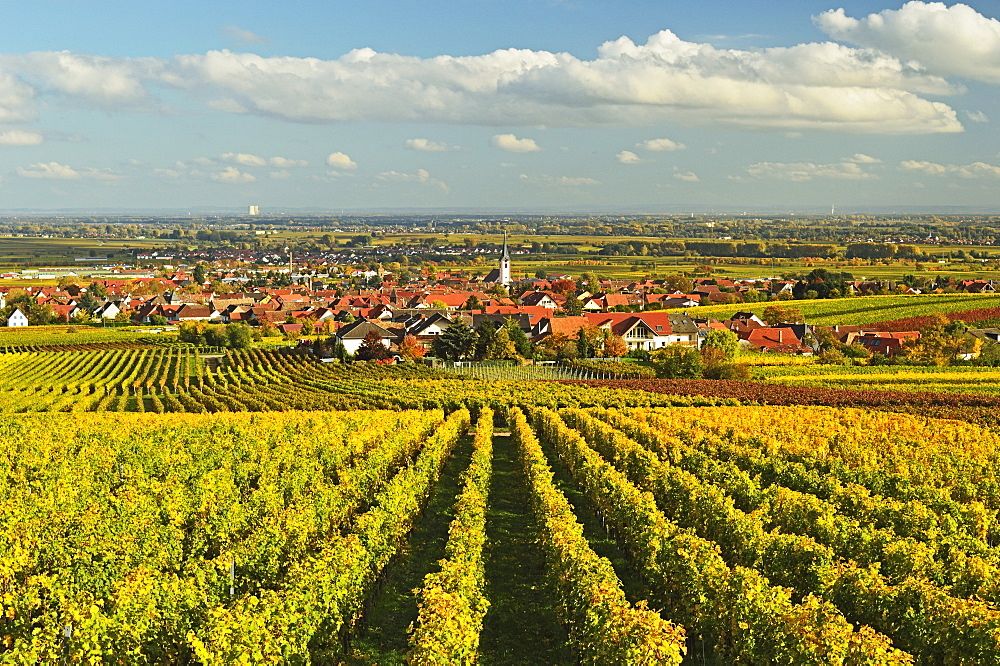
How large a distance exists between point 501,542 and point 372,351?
57.9m

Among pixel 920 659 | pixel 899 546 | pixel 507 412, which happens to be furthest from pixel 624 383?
pixel 920 659

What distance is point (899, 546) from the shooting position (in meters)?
15.5

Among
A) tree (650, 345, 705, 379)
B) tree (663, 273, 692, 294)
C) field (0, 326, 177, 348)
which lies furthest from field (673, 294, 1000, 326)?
field (0, 326, 177, 348)

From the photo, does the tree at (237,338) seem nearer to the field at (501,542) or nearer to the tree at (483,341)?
the tree at (483,341)

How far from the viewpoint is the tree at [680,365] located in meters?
63.1

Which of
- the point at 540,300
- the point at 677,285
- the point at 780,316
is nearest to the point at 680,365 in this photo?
the point at 780,316

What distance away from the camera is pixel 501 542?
2047 cm

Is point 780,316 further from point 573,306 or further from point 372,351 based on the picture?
point 372,351

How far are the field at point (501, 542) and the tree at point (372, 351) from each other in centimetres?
3907

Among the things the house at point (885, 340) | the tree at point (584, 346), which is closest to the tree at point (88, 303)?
the tree at point (584, 346)

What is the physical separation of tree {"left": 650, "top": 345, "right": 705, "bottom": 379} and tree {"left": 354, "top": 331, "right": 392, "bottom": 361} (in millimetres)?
25662

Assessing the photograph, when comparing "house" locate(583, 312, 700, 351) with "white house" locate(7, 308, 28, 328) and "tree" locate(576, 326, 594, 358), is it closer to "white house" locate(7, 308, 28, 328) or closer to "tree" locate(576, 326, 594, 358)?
"tree" locate(576, 326, 594, 358)

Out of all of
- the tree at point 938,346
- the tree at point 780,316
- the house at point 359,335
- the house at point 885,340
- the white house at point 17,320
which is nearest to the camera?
the tree at point 938,346

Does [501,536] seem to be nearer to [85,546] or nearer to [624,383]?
[85,546]
